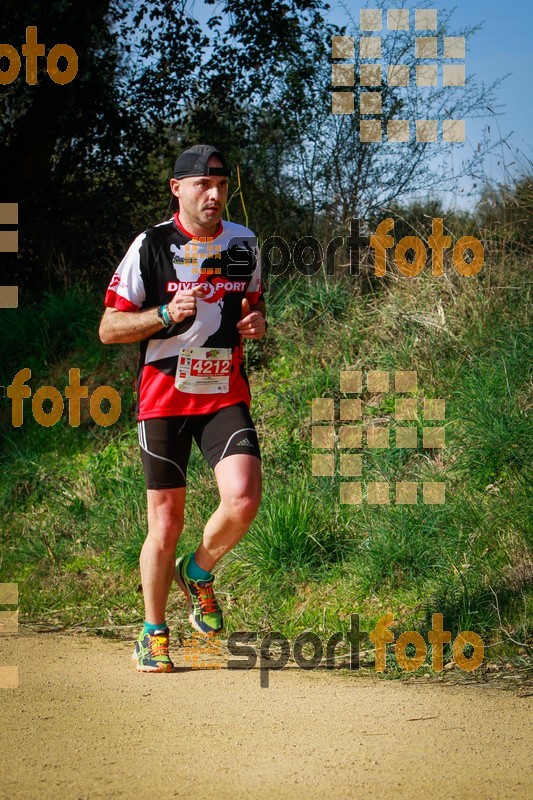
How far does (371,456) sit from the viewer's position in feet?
24.9

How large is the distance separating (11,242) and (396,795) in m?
10.1

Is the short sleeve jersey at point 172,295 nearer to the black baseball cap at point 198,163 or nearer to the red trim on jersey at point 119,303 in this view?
the red trim on jersey at point 119,303

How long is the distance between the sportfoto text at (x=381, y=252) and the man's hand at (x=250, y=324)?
4143 mm

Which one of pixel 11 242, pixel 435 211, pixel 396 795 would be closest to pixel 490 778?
pixel 396 795

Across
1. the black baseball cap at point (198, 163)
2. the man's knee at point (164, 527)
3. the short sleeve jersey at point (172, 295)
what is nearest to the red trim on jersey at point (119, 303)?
the short sleeve jersey at point (172, 295)

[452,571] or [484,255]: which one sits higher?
[484,255]

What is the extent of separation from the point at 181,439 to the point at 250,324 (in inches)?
27.3

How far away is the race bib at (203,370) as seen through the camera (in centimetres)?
508

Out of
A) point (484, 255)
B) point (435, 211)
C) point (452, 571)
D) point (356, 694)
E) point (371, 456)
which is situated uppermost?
point (435, 211)

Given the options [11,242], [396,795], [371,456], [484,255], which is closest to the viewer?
[396,795]

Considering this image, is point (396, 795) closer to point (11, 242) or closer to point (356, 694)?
point (356, 694)

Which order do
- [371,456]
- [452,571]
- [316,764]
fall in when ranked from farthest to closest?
[371,456], [452,571], [316,764]

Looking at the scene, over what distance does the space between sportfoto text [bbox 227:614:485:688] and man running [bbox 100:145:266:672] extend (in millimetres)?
520

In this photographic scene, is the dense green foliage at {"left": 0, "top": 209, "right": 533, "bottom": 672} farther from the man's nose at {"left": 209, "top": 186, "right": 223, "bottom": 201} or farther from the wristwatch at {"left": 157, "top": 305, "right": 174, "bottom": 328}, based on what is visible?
the man's nose at {"left": 209, "top": 186, "right": 223, "bottom": 201}
